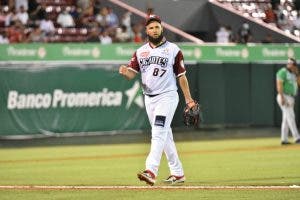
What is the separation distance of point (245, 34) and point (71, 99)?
9283 mm

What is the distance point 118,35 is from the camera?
91.7 ft

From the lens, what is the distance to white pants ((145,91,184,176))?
11.7m

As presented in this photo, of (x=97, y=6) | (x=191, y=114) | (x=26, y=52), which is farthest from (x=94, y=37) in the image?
(x=191, y=114)

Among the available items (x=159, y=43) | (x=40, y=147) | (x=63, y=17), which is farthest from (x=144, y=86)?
(x=63, y=17)

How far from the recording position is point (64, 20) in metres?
28.5

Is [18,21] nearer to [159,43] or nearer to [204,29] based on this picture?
[204,29]

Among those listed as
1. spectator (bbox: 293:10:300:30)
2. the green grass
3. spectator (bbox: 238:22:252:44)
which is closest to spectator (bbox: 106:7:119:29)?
spectator (bbox: 238:22:252:44)

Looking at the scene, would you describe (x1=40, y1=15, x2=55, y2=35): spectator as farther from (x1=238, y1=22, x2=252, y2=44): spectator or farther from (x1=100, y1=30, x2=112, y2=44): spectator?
(x1=238, y1=22, x2=252, y2=44): spectator

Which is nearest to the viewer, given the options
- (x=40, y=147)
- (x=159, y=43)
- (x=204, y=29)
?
(x=159, y=43)

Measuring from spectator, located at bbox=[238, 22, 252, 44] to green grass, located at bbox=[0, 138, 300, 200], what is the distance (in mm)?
7505

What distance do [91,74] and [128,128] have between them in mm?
1882

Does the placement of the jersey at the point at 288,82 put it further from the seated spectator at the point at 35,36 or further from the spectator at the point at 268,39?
the spectator at the point at 268,39

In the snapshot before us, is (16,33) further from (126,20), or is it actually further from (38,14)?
(126,20)

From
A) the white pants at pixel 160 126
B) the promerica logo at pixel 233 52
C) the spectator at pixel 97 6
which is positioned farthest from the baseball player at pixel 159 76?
the spectator at pixel 97 6
